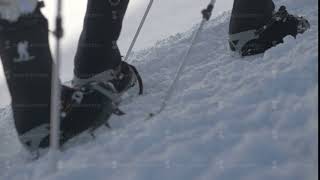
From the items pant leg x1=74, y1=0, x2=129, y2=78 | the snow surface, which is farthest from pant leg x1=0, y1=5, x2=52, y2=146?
pant leg x1=74, y1=0, x2=129, y2=78

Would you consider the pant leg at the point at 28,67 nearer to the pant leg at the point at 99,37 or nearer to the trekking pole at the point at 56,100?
the trekking pole at the point at 56,100

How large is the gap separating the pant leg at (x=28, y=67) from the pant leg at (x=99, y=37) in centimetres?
40

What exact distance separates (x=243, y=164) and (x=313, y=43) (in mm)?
1025

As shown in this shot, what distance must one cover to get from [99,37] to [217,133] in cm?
96

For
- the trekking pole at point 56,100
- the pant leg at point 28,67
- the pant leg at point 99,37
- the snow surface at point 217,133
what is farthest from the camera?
the pant leg at point 99,37

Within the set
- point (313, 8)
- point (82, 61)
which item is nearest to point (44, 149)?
point (82, 61)

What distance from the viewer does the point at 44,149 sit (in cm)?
260

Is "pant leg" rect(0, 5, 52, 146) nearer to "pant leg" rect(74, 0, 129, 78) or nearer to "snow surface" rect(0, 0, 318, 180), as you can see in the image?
"snow surface" rect(0, 0, 318, 180)

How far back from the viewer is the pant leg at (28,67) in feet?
8.05

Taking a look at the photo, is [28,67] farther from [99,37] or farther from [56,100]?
[99,37]

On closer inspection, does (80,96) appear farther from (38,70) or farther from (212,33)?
(212,33)

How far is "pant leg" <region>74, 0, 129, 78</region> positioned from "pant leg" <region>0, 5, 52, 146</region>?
0.40m

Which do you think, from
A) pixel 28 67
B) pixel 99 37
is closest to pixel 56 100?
pixel 28 67

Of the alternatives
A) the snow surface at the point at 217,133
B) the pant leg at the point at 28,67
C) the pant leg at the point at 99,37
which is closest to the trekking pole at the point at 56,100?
the snow surface at the point at 217,133
